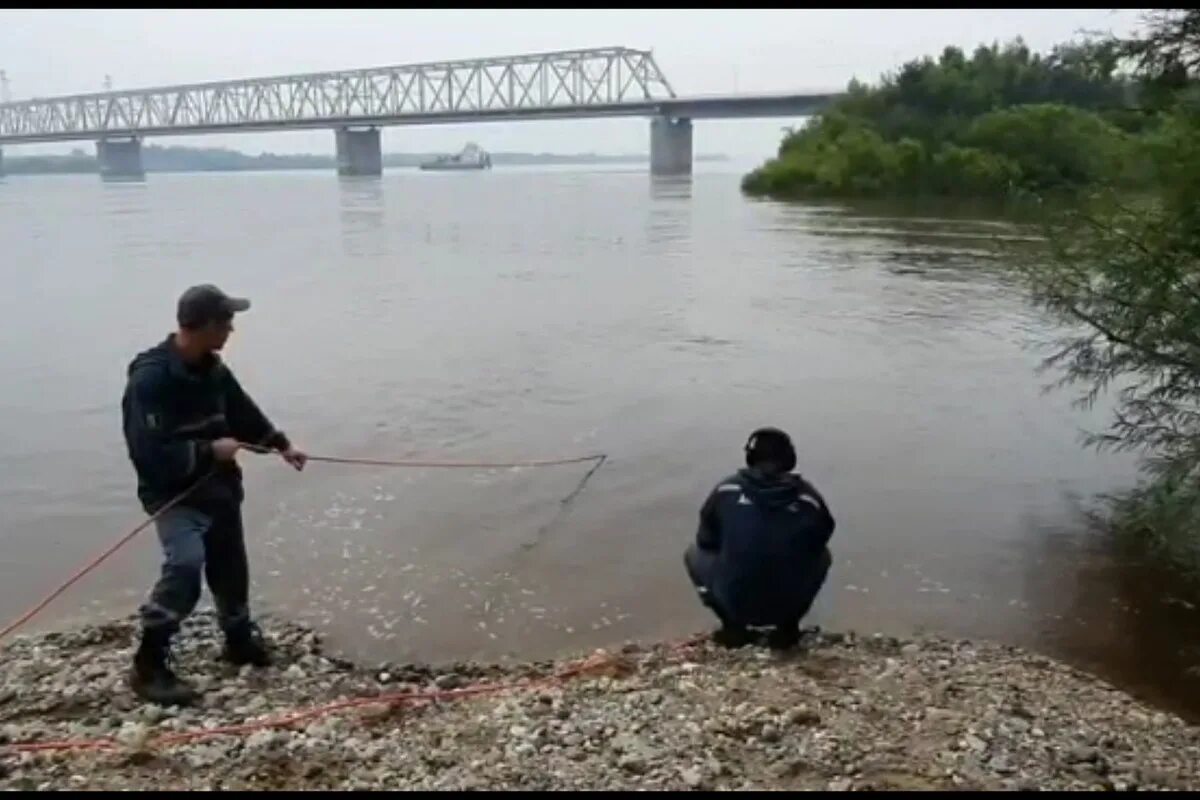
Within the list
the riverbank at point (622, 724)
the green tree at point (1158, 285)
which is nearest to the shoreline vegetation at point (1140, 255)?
the green tree at point (1158, 285)

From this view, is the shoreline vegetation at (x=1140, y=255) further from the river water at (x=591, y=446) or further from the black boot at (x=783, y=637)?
the black boot at (x=783, y=637)

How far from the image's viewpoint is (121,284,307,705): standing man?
18.5 feet

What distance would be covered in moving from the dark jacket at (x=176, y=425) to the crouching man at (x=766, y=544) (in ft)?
9.65

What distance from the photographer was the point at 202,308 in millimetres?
5570

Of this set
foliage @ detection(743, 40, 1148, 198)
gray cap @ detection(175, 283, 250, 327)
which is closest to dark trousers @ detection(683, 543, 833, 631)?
gray cap @ detection(175, 283, 250, 327)

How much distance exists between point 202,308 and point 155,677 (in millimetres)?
2063

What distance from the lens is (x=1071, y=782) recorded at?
487cm

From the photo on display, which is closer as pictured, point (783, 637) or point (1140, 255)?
point (783, 637)

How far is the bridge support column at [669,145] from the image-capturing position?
111625mm

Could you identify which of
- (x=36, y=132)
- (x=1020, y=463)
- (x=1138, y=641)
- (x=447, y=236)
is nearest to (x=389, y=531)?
(x=1138, y=641)

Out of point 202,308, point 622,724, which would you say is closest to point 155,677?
point 202,308

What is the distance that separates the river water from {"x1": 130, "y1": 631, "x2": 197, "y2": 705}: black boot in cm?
162

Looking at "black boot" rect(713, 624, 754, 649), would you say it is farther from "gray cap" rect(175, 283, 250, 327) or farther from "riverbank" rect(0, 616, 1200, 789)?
"gray cap" rect(175, 283, 250, 327)

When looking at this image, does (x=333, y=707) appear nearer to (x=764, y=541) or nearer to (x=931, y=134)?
(x=764, y=541)
